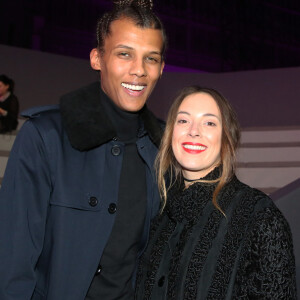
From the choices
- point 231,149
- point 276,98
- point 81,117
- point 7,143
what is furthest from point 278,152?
point 81,117

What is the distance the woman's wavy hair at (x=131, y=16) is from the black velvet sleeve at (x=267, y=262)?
2.69ft

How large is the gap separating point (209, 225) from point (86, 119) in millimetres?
619

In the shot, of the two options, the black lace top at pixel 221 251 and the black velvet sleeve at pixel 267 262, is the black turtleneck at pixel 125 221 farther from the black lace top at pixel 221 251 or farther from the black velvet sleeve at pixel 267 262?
the black velvet sleeve at pixel 267 262

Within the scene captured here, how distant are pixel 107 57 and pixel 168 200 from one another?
2.09 feet

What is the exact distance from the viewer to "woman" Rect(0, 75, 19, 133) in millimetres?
5074

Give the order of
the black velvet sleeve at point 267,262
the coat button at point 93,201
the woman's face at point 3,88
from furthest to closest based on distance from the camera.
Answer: the woman's face at point 3,88 → the coat button at point 93,201 → the black velvet sleeve at point 267,262

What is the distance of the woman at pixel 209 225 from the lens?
4.92 ft

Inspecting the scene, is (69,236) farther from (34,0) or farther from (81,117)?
(34,0)

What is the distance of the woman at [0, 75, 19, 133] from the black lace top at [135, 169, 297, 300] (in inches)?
147

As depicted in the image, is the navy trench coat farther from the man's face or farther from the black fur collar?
the man's face

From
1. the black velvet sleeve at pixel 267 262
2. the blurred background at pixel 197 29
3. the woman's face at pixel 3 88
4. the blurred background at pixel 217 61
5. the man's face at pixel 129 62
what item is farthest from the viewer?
the blurred background at pixel 197 29

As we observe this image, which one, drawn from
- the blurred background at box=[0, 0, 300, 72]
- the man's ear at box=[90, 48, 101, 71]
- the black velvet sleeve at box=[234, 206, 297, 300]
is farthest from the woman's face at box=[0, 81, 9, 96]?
the black velvet sleeve at box=[234, 206, 297, 300]

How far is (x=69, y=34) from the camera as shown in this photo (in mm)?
7234

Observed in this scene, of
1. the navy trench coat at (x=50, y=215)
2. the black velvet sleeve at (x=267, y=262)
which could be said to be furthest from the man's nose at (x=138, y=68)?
the black velvet sleeve at (x=267, y=262)
